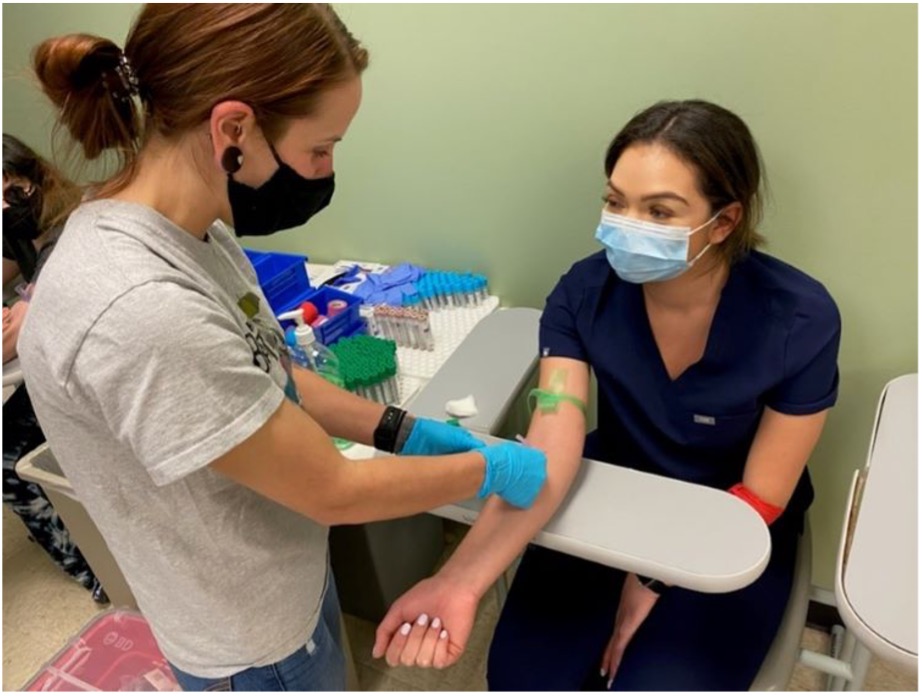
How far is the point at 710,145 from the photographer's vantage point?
1049 mm

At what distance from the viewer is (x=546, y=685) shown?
1.17m

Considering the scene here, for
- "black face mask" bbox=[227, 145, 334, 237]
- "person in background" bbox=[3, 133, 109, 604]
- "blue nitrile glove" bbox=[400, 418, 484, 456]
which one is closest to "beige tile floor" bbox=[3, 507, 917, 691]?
"person in background" bbox=[3, 133, 109, 604]

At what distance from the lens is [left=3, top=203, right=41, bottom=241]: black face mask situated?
1.58 metres

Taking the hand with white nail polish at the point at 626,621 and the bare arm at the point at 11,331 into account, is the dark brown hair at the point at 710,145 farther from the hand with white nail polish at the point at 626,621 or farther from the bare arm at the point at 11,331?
the bare arm at the point at 11,331

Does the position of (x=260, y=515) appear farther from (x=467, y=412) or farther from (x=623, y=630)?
(x=623, y=630)

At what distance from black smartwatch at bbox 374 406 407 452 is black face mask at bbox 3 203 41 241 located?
1.09m

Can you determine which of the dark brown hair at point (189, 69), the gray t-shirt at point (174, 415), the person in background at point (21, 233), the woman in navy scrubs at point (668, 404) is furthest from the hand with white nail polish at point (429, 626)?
the person in background at point (21, 233)

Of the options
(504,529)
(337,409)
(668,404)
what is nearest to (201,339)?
(337,409)

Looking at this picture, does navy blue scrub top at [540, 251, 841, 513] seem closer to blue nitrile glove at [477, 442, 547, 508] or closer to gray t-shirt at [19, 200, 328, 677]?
blue nitrile glove at [477, 442, 547, 508]

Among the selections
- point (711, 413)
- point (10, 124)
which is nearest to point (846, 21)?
point (711, 413)

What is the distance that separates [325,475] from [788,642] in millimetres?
879

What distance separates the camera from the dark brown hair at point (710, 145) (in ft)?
3.45

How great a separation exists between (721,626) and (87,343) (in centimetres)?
107

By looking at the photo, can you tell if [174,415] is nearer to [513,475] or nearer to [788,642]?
[513,475]
